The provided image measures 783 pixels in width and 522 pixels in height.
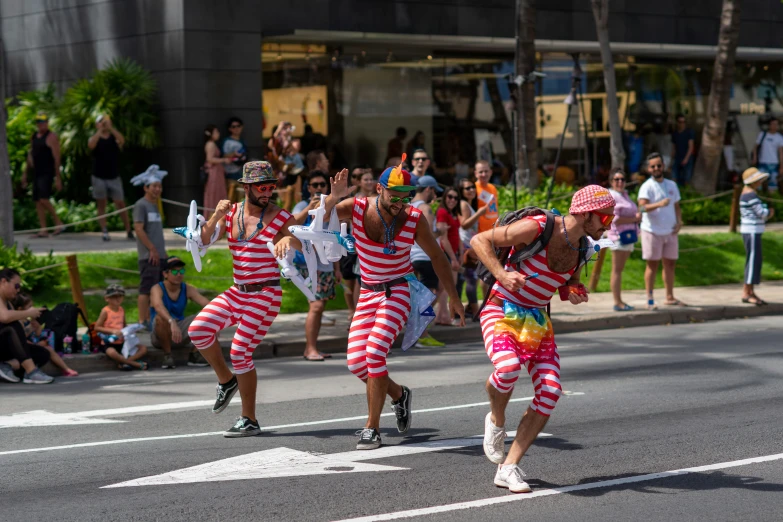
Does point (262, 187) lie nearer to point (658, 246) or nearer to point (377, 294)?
point (377, 294)

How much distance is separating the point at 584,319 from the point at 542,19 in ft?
42.5

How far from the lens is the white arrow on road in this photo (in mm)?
7660

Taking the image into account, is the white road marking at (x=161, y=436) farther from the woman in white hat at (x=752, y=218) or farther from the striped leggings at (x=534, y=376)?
the woman in white hat at (x=752, y=218)

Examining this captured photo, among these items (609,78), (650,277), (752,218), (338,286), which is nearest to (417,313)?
(650,277)

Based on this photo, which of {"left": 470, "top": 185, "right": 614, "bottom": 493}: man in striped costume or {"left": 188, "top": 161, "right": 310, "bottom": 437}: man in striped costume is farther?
{"left": 188, "top": 161, "right": 310, "bottom": 437}: man in striped costume

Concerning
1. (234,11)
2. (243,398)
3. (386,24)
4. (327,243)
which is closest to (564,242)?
(327,243)

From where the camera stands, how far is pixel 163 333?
13.2 meters

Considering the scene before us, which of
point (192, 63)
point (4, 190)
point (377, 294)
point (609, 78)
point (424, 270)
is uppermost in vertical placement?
point (192, 63)

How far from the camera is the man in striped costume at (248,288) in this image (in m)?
9.06

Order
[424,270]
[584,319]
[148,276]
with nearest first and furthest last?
[424,270] < [148,276] < [584,319]

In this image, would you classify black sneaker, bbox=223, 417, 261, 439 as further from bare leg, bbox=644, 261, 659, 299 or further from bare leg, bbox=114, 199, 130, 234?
bare leg, bbox=114, 199, 130, 234

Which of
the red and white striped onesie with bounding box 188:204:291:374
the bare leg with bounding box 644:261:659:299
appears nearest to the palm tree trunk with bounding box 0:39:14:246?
the red and white striped onesie with bounding box 188:204:291:374

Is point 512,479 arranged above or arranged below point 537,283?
below

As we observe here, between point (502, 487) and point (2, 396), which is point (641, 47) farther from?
point (502, 487)
